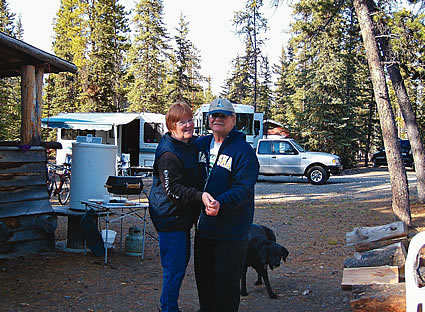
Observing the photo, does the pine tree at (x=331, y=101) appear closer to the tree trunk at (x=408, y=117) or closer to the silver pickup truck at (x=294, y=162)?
the silver pickup truck at (x=294, y=162)

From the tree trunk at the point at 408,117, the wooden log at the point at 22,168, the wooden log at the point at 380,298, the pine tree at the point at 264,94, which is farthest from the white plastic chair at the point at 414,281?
the pine tree at the point at 264,94

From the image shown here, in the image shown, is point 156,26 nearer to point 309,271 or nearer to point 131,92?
point 131,92

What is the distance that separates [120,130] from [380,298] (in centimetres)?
1861

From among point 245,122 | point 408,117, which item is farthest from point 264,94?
point 408,117

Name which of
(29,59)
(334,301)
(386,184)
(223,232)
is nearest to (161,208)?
(223,232)

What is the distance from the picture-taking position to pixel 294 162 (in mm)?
16797

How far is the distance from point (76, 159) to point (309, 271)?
3641mm

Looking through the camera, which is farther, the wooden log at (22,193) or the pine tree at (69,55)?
the pine tree at (69,55)

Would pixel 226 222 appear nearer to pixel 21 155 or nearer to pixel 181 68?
pixel 21 155

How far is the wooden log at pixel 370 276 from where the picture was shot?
3.90 m

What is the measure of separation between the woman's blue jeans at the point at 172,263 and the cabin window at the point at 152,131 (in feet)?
56.9

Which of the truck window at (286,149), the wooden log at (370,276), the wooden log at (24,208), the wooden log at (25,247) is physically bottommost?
the wooden log at (25,247)

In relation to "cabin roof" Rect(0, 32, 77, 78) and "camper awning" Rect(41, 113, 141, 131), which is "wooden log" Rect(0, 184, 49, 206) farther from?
"camper awning" Rect(41, 113, 141, 131)

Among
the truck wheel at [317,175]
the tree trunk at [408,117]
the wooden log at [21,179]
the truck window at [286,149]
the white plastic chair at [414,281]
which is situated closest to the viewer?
the white plastic chair at [414,281]
